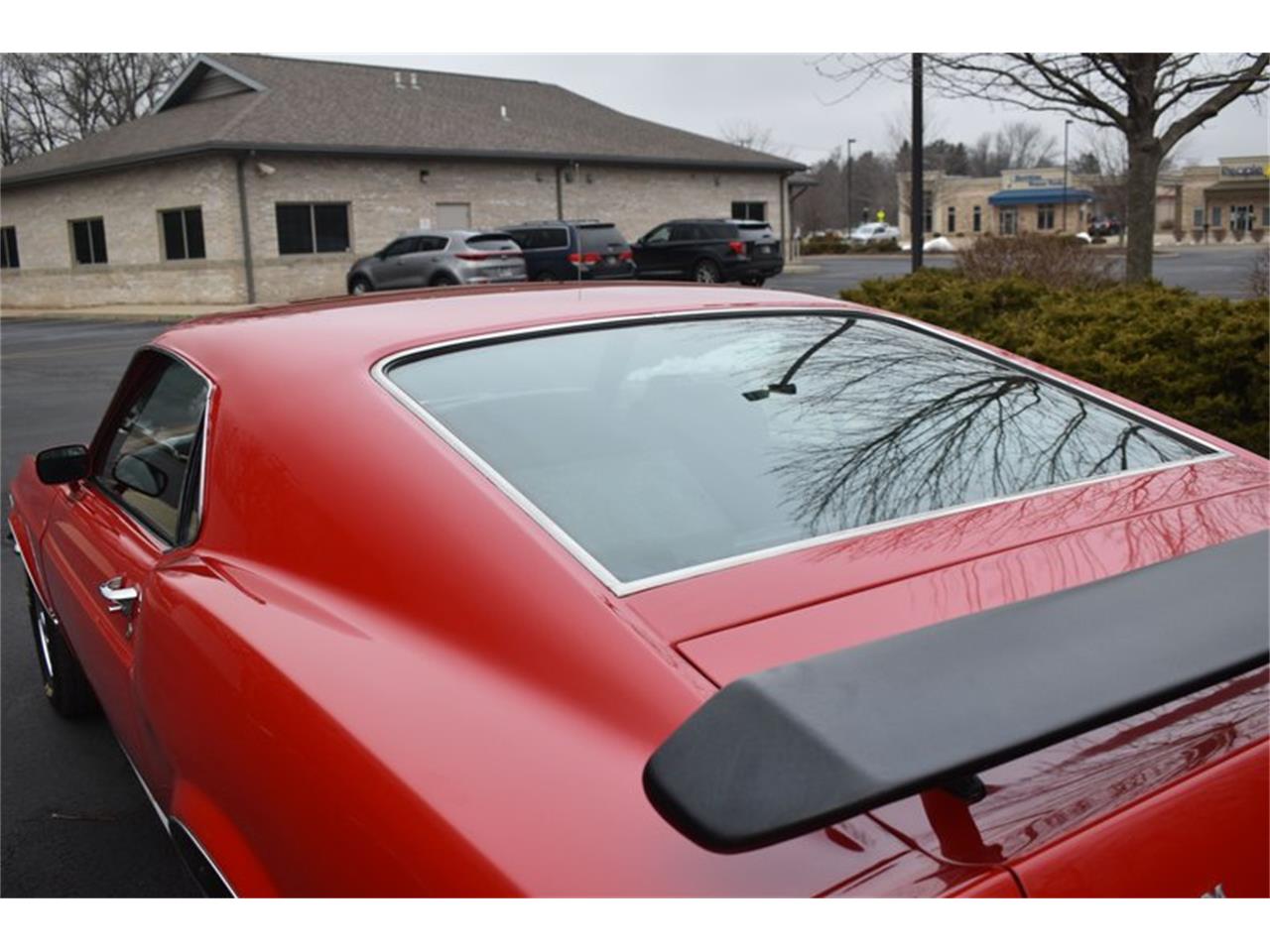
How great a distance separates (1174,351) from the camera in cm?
623

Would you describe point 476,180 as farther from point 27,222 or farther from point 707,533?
point 707,533

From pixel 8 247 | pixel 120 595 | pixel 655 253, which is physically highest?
pixel 8 247

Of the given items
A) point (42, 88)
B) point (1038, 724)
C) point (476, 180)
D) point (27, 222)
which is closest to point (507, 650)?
point (1038, 724)

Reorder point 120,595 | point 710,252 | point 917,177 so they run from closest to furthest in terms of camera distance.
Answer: point 120,595 → point 917,177 → point 710,252

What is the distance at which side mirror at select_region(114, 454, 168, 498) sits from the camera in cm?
305

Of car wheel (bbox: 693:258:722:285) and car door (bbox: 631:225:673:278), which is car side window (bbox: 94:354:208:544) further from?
car door (bbox: 631:225:673:278)

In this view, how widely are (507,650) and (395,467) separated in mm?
474

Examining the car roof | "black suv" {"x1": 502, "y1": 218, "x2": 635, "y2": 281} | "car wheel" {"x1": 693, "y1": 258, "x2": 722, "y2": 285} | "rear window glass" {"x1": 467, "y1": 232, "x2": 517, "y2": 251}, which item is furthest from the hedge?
"car wheel" {"x1": 693, "y1": 258, "x2": 722, "y2": 285}

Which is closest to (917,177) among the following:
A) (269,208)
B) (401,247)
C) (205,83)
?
(401,247)

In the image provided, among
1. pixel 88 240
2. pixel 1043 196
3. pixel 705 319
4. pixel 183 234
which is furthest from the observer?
pixel 1043 196

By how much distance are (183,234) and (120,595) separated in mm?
30956

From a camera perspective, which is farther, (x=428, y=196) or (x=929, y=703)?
(x=428, y=196)

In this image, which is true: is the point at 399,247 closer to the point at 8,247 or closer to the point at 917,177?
the point at 917,177

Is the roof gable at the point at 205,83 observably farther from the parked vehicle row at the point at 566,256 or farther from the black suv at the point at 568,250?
the black suv at the point at 568,250
